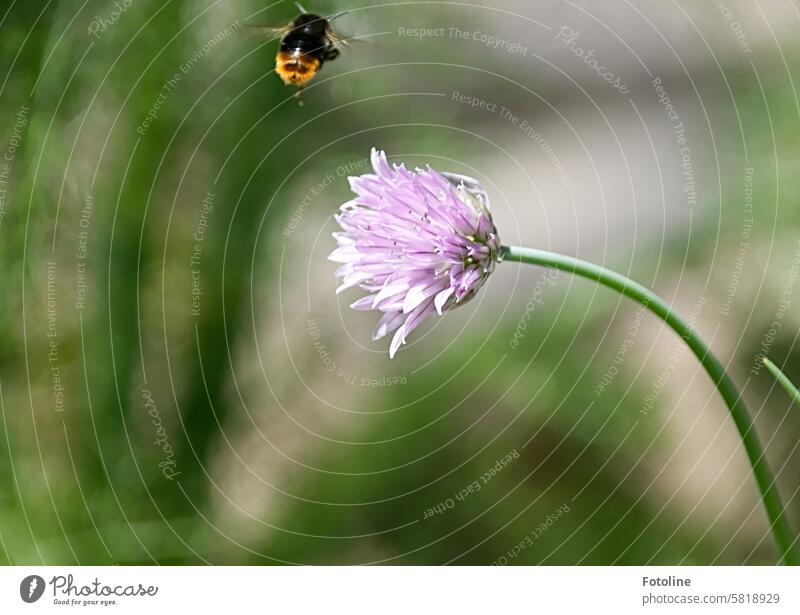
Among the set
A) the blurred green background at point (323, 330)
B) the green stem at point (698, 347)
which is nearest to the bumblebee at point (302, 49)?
the blurred green background at point (323, 330)

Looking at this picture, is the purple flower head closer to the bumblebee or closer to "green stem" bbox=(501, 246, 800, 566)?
"green stem" bbox=(501, 246, 800, 566)

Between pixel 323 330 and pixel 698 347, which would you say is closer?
pixel 698 347

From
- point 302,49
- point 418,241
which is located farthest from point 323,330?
point 418,241

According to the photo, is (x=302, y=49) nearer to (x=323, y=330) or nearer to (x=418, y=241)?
(x=418, y=241)

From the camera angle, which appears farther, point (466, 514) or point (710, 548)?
point (466, 514)
